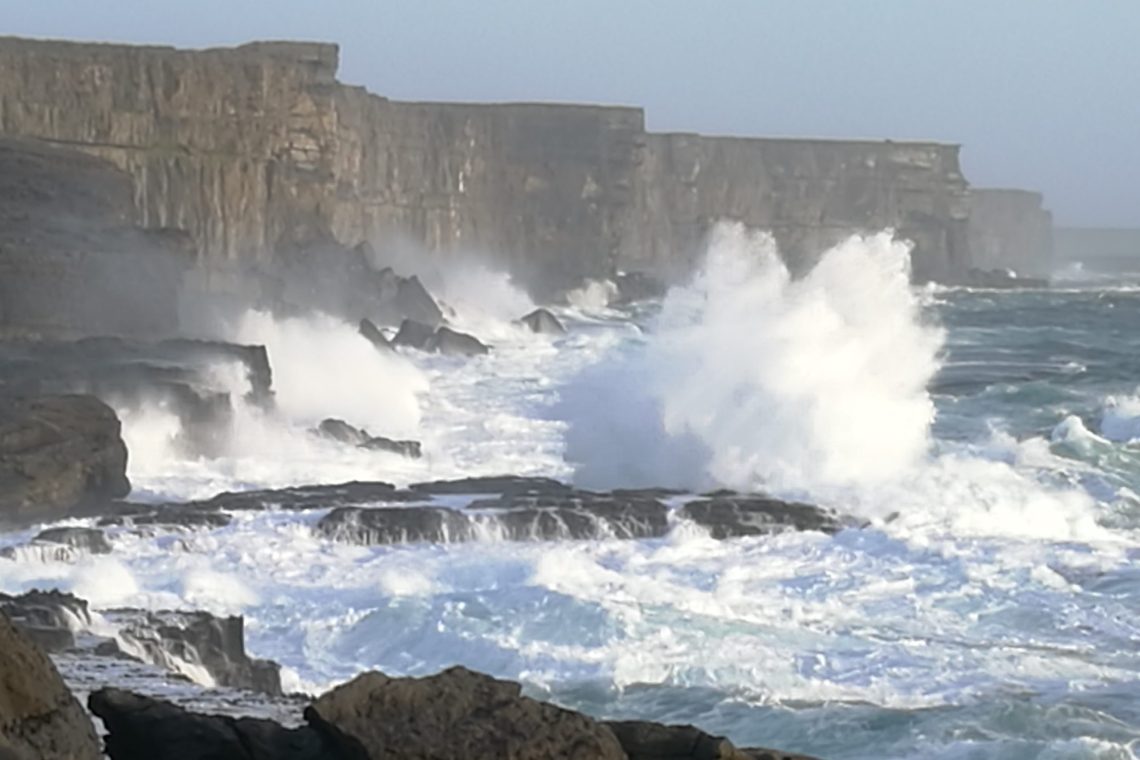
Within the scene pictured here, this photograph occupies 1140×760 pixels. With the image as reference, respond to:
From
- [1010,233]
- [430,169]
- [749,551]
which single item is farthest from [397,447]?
[1010,233]

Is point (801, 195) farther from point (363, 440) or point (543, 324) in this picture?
point (363, 440)

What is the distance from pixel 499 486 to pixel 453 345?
22290mm

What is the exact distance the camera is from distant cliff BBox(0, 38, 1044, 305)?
4278cm

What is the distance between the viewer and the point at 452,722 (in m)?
7.17

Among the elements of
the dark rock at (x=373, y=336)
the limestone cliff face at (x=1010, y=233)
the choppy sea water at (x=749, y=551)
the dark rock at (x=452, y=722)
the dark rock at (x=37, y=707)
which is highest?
the limestone cliff face at (x=1010, y=233)

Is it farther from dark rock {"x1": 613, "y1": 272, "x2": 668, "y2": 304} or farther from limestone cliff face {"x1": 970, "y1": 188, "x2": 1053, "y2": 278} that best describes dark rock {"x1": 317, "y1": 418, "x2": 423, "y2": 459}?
limestone cliff face {"x1": 970, "y1": 188, "x2": 1053, "y2": 278}

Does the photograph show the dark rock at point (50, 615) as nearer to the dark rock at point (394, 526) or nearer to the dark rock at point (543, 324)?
the dark rock at point (394, 526)

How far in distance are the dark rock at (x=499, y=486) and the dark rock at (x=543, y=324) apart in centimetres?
3014

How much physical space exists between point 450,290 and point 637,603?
45331mm

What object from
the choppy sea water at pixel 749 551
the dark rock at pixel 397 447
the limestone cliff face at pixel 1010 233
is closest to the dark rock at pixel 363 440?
the dark rock at pixel 397 447

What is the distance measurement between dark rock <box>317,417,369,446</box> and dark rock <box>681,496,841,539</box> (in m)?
7.16

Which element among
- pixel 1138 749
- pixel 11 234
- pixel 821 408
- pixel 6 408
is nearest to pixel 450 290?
pixel 11 234

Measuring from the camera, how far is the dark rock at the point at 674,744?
7.45 meters

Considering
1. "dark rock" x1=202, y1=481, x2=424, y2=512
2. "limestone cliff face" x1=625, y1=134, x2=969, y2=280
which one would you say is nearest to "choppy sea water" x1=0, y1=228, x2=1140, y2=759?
"dark rock" x1=202, y1=481, x2=424, y2=512
